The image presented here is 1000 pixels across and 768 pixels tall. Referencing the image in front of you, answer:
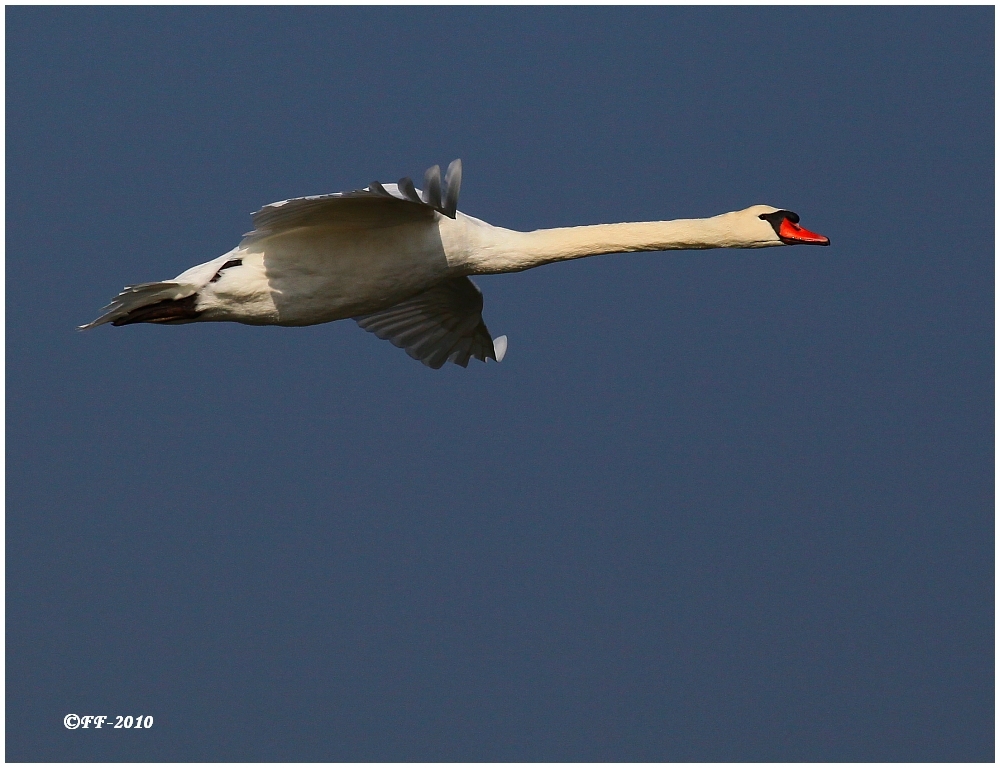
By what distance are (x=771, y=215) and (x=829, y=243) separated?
525 millimetres

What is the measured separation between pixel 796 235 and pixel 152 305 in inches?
202

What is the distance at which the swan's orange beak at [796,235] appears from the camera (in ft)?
48.1

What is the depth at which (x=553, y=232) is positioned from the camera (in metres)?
14.6

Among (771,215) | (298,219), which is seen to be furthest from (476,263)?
(771,215)

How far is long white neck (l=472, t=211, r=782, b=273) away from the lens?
1447cm

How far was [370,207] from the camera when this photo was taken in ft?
45.6

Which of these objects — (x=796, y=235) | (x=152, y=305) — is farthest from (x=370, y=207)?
(x=796, y=235)

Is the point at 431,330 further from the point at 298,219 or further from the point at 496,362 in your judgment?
the point at 298,219

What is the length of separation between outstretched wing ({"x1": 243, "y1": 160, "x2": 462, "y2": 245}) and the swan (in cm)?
2

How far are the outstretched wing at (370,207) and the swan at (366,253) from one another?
0.02m

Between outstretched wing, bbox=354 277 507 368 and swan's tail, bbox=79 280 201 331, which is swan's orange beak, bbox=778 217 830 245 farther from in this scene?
swan's tail, bbox=79 280 201 331

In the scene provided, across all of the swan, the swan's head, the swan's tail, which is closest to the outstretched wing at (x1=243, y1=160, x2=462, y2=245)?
the swan

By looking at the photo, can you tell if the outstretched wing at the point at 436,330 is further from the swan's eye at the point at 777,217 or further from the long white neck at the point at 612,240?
the swan's eye at the point at 777,217

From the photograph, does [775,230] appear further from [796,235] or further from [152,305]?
[152,305]
